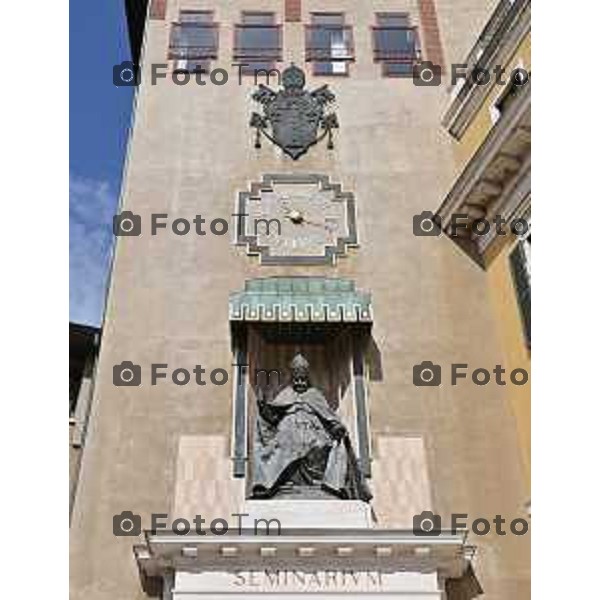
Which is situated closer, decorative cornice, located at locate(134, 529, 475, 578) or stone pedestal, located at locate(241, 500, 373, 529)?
decorative cornice, located at locate(134, 529, 475, 578)

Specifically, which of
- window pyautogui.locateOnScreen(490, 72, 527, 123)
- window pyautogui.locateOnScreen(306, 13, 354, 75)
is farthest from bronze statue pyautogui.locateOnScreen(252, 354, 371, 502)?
window pyautogui.locateOnScreen(306, 13, 354, 75)

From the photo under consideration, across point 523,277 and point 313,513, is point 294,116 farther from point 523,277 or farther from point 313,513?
point 313,513

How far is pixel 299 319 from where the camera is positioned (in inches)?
430

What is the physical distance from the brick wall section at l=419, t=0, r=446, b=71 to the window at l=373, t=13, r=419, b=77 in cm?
16

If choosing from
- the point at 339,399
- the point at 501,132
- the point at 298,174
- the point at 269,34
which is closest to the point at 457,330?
the point at 339,399

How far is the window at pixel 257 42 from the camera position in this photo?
47.5 ft

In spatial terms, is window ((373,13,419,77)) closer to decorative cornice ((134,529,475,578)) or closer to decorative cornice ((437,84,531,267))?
decorative cornice ((437,84,531,267))

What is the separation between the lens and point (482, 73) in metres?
13.0

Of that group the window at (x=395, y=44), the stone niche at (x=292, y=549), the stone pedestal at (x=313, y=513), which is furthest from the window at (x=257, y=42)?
the stone pedestal at (x=313, y=513)

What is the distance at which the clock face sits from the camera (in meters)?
12.2

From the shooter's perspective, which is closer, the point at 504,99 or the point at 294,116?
the point at 504,99

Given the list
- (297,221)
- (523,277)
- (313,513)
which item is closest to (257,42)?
(297,221)

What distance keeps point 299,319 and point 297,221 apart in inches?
80.7

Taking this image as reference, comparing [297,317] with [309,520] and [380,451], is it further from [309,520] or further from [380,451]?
[309,520]
